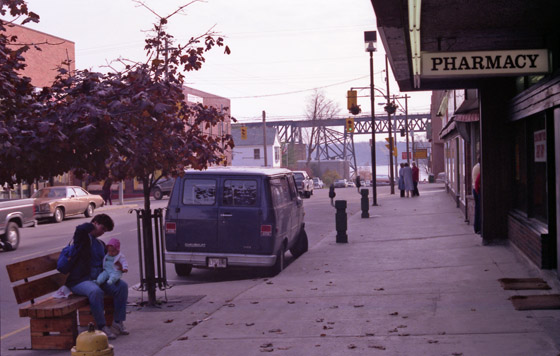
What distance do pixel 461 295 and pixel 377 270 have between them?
3.09 meters

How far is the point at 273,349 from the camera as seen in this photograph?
7.14m

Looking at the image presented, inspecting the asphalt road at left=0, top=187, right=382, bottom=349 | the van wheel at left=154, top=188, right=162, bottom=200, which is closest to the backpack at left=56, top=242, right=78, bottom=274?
the asphalt road at left=0, top=187, right=382, bottom=349

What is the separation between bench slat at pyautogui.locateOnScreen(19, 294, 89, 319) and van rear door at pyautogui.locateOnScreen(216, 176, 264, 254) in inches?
178

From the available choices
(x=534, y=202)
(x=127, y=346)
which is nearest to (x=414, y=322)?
(x=127, y=346)

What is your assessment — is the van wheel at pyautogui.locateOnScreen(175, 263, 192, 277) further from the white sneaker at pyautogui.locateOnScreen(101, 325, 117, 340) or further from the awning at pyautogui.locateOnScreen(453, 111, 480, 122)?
the awning at pyautogui.locateOnScreen(453, 111, 480, 122)

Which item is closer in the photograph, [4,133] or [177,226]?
[4,133]

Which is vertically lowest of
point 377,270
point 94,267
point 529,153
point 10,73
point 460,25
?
point 377,270

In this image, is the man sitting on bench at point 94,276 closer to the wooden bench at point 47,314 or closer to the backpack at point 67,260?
the backpack at point 67,260

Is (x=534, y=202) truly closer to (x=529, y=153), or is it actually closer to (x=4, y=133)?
(x=529, y=153)

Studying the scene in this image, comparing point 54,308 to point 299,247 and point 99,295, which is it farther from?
point 299,247

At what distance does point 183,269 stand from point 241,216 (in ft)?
6.59

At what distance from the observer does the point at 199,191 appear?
12312 millimetres

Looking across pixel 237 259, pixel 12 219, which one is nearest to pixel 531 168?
pixel 237 259

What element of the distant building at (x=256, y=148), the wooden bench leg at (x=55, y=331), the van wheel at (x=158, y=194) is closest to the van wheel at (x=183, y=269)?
the wooden bench leg at (x=55, y=331)
